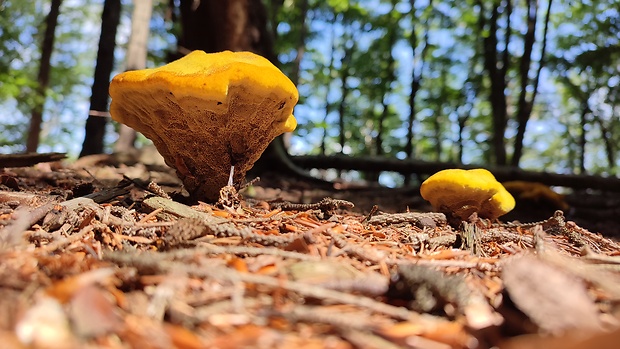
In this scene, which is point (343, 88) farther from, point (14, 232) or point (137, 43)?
point (14, 232)

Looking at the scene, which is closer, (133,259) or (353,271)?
(133,259)

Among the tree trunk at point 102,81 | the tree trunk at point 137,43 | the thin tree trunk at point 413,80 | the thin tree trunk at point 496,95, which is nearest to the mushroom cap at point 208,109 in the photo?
the tree trunk at point 137,43

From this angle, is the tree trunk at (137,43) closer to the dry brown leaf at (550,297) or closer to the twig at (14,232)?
the twig at (14,232)

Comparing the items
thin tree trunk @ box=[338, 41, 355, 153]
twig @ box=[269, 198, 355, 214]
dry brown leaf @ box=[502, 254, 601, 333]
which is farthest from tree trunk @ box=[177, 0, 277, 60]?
thin tree trunk @ box=[338, 41, 355, 153]

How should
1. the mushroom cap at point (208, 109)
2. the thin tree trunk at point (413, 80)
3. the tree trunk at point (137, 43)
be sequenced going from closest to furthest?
the mushroom cap at point (208, 109), the tree trunk at point (137, 43), the thin tree trunk at point (413, 80)

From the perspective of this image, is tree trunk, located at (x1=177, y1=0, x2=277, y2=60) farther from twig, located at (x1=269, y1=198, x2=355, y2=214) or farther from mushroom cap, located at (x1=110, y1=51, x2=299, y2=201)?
twig, located at (x1=269, y1=198, x2=355, y2=214)

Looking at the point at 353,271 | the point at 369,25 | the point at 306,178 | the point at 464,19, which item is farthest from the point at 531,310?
the point at 369,25

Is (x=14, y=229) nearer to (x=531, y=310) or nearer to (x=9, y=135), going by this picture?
(x=531, y=310)
